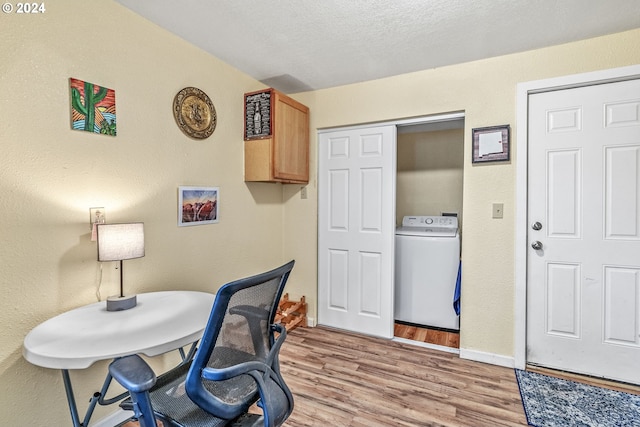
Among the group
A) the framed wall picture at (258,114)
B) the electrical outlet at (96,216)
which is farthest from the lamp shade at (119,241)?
the framed wall picture at (258,114)

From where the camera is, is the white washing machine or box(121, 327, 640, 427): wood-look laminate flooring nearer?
box(121, 327, 640, 427): wood-look laminate flooring

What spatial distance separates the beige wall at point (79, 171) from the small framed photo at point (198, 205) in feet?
0.17

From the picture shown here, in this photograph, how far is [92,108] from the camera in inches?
61.6

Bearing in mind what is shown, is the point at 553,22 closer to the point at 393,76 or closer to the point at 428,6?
the point at 428,6

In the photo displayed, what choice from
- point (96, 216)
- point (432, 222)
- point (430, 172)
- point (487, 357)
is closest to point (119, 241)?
point (96, 216)

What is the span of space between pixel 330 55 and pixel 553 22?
4.62ft

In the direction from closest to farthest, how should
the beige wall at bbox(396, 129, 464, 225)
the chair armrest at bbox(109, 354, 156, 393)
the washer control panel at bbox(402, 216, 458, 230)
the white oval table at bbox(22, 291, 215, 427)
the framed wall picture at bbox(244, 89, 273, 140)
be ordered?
the chair armrest at bbox(109, 354, 156, 393), the white oval table at bbox(22, 291, 215, 427), the framed wall picture at bbox(244, 89, 273, 140), the washer control panel at bbox(402, 216, 458, 230), the beige wall at bbox(396, 129, 464, 225)

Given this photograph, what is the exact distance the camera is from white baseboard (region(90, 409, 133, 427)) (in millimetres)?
1595

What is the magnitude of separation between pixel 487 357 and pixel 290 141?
238 centimetres

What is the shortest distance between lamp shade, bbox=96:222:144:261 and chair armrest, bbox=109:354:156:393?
60 centimetres

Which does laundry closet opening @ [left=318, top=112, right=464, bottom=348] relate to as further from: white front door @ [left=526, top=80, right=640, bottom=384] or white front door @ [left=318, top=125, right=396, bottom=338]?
white front door @ [left=526, top=80, right=640, bottom=384]

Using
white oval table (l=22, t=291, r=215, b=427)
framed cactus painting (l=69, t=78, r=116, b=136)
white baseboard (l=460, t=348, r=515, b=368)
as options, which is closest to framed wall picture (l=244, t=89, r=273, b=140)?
framed cactus painting (l=69, t=78, r=116, b=136)

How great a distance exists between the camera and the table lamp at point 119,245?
54.9 inches

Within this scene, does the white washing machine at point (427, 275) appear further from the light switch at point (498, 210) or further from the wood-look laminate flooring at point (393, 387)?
the light switch at point (498, 210)
